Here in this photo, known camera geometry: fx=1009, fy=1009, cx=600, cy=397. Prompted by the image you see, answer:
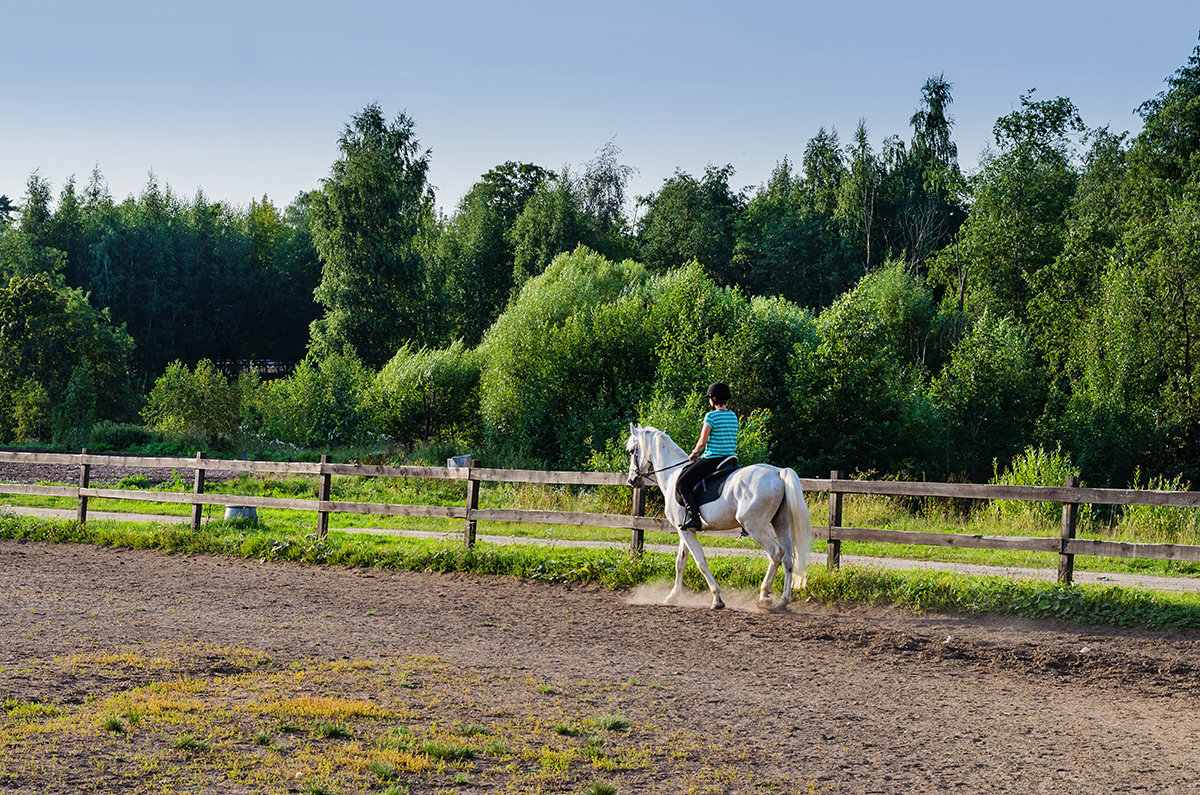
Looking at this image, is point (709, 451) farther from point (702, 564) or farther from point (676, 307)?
point (676, 307)

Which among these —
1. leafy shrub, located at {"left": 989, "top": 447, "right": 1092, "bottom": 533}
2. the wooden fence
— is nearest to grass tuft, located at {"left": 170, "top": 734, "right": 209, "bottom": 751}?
the wooden fence

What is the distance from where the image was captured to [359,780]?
5469mm

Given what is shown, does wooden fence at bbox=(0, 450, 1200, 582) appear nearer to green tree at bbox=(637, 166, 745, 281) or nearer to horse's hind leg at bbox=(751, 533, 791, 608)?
horse's hind leg at bbox=(751, 533, 791, 608)

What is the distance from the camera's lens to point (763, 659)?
899 cm

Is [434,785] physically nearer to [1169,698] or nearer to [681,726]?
[681,726]

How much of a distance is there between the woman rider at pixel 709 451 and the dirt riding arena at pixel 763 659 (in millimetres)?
1147

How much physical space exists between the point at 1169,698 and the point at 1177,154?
3915 centimetres

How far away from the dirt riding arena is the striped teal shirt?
177 cm

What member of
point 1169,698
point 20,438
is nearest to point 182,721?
point 1169,698

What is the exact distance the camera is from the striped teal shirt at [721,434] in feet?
36.9

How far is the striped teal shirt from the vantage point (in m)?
11.3

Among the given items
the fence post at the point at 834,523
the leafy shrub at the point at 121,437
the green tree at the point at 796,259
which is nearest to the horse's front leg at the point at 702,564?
the fence post at the point at 834,523

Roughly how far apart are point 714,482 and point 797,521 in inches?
41.6

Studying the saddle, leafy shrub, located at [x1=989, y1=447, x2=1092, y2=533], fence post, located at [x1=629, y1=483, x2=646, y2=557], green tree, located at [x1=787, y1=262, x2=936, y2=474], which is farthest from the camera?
green tree, located at [x1=787, y1=262, x2=936, y2=474]
